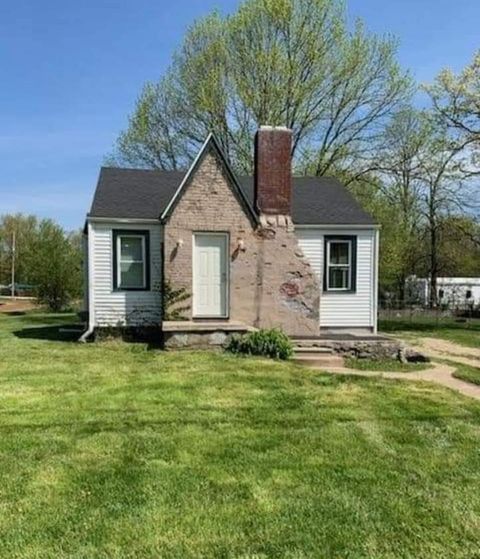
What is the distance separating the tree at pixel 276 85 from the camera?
2298cm

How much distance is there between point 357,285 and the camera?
14.9 metres

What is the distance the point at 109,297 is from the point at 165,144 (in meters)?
14.5

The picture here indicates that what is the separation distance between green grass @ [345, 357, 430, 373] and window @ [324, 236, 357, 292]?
336 centimetres

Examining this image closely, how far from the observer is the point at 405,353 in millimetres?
12023

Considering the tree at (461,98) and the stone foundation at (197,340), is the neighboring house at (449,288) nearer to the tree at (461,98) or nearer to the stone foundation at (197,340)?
the tree at (461,98)

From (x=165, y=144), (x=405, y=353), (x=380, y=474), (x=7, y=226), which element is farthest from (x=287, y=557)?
(x=7, y=226)

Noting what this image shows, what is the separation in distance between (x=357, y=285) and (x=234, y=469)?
1074 cm

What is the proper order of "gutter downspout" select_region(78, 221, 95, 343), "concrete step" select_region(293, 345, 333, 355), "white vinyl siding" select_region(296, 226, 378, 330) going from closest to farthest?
"concrete step" select_region(293, 345, 333, 355)
"gutter downspout" select_region(78, 221, 95, 343)
"white vinyl siding" select_region(296, 226, 378, 330)

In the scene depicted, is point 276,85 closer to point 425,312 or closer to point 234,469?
point 425,312

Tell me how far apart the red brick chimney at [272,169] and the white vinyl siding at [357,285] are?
4.63 ft

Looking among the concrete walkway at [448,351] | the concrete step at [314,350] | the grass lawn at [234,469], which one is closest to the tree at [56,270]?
the concrete walkway at [448,351]

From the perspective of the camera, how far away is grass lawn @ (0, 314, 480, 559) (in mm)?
3533

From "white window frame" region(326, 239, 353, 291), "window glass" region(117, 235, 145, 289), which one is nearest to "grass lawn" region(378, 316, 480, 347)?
"white window frame" region(326, 239, 353, 291)

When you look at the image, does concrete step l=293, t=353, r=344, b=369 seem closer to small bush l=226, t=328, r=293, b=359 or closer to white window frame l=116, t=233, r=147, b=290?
small bush l=226, t=328, r=293, b=359
